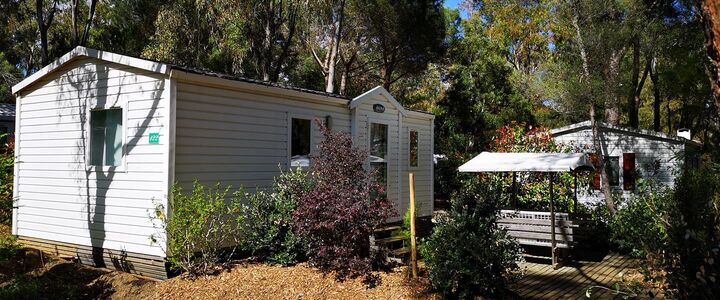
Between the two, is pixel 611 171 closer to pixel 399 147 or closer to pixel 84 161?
pixel 399 147

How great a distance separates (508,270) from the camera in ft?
20.5

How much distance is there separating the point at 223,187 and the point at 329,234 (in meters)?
1.94

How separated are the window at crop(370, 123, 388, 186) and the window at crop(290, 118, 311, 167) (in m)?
1.69

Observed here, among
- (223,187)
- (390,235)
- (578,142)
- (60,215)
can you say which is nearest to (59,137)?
(60,215)

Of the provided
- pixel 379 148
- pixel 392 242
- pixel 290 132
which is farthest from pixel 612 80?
pixel 290 132

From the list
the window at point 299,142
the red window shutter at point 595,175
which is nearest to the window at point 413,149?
the window at point 299,142

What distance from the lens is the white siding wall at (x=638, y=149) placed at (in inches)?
526

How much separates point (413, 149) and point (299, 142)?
3.59 m

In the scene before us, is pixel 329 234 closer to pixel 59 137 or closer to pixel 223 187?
pixel 223 187

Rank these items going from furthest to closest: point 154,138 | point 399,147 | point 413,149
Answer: point 413,149 → point 399,147 → point 154,138

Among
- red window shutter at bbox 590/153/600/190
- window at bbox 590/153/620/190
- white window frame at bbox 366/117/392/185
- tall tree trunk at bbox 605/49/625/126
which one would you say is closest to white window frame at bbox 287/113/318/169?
white window frame at bbox 366/117/392/185

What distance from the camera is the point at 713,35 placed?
Result: 11.3 feet

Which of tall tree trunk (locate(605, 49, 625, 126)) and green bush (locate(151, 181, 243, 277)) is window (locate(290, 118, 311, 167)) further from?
tall tree trunk (locate(605, 49, 625, 126))

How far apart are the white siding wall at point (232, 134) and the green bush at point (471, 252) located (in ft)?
10.1
